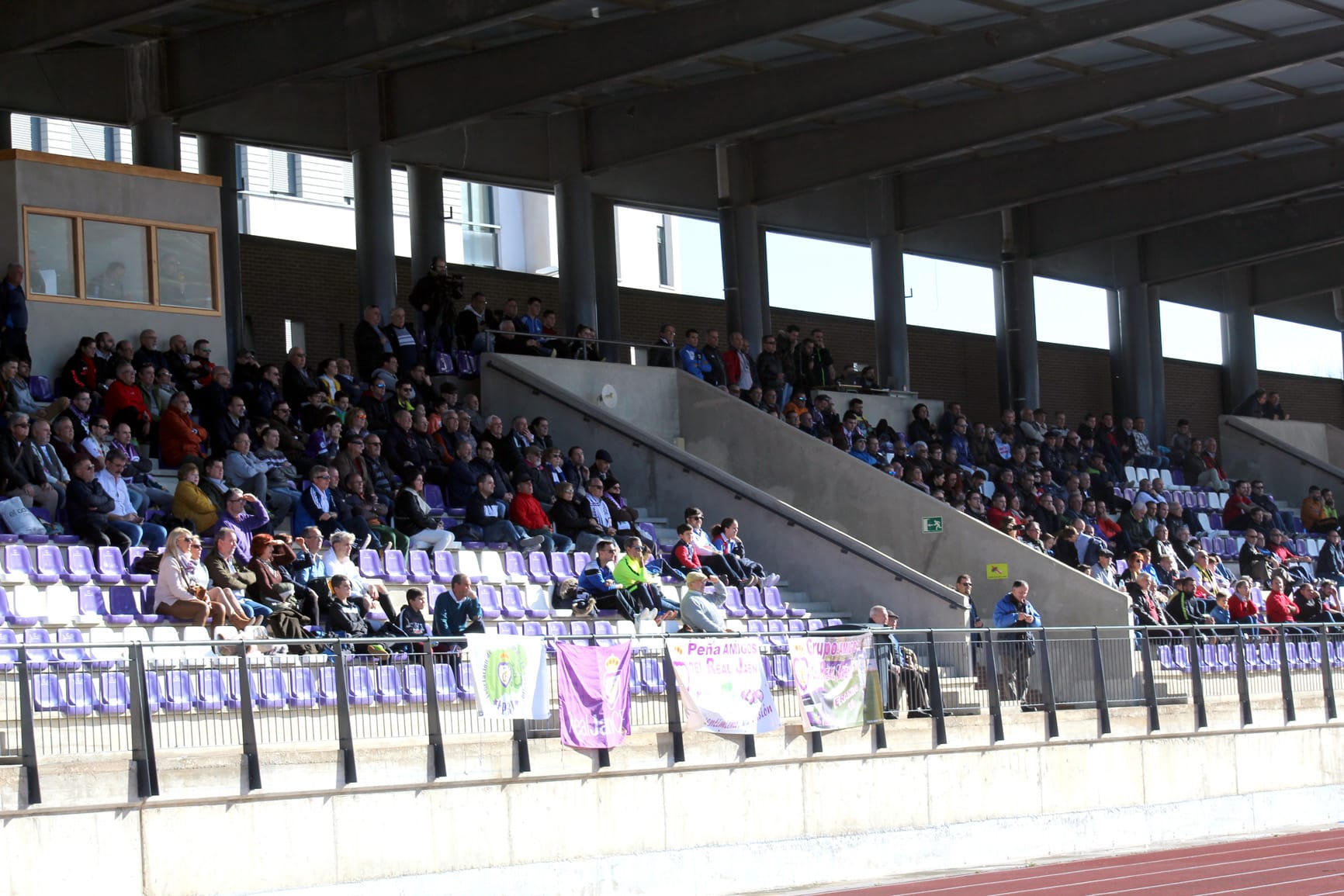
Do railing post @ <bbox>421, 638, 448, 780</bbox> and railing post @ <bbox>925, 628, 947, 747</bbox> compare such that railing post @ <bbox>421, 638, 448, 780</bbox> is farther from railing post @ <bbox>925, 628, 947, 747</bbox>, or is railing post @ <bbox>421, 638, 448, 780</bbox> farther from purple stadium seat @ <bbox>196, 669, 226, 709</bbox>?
railing post @ <bbox>925, 628, 947, 747</bbox>

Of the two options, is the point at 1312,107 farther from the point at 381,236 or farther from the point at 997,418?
the point at 381,236

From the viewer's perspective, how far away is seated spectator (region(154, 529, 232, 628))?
1438cm

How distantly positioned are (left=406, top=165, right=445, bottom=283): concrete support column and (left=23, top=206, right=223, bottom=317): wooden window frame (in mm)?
6182

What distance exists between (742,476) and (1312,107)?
11218 mm

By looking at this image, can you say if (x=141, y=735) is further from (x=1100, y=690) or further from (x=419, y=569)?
(x=1100, y=690)

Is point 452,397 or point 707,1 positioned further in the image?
point 707,1

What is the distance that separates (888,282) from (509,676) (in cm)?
2248

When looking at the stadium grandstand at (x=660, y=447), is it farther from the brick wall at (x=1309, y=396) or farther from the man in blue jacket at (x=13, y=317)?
the brick wall at (x=1309, y=396)

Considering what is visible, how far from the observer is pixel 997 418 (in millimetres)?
38562

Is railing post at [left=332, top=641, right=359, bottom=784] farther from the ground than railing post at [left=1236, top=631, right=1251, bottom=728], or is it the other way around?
railing post at [left=332, top=641, right=359, bottom=784]

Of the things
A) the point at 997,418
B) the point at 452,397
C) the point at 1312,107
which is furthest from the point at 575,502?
the point at 997,418

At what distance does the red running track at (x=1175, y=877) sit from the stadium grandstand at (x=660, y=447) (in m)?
0.16

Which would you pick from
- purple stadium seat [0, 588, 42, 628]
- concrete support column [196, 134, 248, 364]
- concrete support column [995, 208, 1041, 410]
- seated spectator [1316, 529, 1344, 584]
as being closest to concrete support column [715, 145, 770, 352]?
concrete support column [995, 208, 1041, 410]

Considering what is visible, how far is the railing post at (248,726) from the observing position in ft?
38.2
